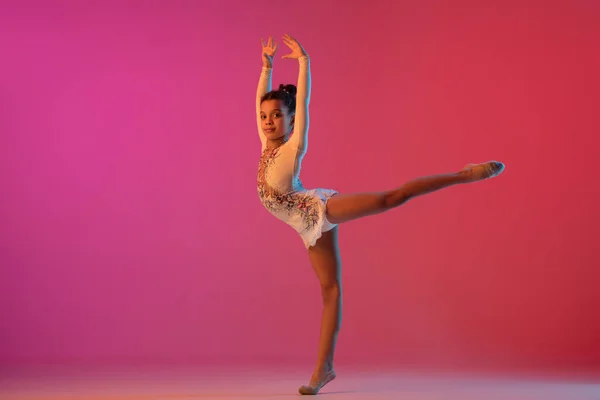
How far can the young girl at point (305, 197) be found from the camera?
3064 millimetres

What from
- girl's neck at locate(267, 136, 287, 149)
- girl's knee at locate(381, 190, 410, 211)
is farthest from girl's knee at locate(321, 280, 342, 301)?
girl's neck at locate(267, 136, 287, 149)

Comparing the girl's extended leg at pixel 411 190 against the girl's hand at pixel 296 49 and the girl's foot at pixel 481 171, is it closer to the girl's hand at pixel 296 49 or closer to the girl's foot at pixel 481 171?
the girl's foot at pixel 481 171

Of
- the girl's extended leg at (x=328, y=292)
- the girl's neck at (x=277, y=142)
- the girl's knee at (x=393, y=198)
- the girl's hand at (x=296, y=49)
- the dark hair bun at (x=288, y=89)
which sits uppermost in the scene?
the girl's hand at (x=296, y=49)

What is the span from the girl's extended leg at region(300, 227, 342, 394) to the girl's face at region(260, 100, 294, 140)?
510mm

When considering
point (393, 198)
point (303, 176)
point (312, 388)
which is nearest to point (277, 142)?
point (393, 198)

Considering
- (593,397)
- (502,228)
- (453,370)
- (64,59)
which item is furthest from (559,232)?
(64,59)

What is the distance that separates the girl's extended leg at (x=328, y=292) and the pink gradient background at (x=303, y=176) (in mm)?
1634

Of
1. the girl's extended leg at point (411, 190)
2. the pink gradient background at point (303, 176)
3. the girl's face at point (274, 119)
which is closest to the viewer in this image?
the girl's extended leg at point (411, 190)

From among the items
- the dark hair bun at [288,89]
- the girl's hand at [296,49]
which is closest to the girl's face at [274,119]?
the dark hair bun at [288,89]

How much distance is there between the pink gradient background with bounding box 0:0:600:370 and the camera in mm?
4871

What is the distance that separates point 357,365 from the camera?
4.48 metres

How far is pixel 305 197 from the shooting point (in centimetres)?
320

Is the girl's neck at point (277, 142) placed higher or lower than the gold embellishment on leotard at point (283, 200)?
higher

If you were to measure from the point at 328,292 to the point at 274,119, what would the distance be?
83cm
